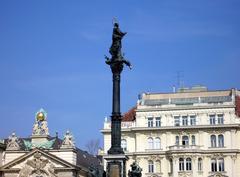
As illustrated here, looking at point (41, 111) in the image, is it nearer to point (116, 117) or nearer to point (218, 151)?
point (218, 151)

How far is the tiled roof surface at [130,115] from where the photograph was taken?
76250mm

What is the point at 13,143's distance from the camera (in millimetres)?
73312

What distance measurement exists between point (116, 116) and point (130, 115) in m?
41.9

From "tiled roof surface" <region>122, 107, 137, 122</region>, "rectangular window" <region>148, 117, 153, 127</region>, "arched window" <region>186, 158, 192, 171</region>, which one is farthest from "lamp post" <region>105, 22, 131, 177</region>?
"tiled roof surface" <region>122, 107, 137, 122</region>

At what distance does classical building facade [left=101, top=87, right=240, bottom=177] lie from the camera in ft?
229

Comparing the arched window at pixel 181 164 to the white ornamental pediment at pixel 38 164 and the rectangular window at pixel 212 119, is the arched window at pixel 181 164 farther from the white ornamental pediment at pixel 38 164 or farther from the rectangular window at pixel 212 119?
the white ornamental pediment at pixel 38 164

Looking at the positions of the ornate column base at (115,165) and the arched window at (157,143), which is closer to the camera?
the ornate column base at (115,165)

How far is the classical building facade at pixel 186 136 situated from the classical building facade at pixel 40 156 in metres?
5.61

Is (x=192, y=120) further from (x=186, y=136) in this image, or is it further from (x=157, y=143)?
(x=157, y=143)

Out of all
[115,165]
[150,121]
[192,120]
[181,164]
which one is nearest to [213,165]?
[181,164]

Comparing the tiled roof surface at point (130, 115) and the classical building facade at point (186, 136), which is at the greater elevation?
the tiled roof surface at point (130, 115)

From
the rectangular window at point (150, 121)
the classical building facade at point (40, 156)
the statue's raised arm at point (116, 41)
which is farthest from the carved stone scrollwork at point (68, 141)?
the statue's raised arm at point (116, 41)

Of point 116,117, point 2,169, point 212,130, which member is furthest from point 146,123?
point 116,117

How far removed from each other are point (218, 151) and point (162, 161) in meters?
7.13
